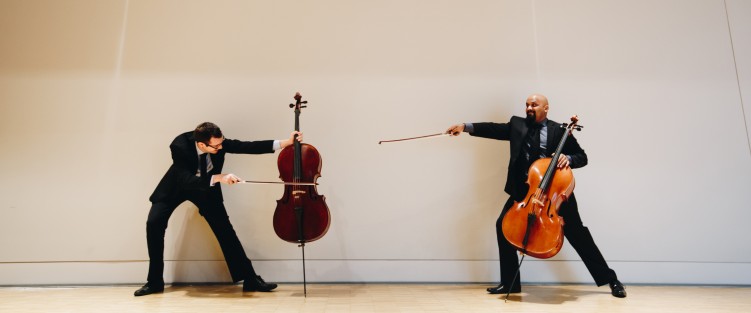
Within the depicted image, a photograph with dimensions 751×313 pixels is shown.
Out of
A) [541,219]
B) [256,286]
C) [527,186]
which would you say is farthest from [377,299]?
[527,186]

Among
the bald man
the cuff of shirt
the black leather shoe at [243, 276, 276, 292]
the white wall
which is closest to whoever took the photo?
the bald man

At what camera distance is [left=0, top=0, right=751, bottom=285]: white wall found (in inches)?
125

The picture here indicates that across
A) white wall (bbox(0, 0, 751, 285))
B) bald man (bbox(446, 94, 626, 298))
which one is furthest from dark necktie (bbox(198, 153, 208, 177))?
bald man (bbox(446, 94, 626, 298))

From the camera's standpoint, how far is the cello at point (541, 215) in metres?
2.23

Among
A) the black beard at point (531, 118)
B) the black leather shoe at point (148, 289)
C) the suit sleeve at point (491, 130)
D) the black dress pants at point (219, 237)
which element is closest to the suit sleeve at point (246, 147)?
the black dress pants at point (219, 237)

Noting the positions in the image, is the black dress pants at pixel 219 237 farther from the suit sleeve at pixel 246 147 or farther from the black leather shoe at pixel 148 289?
the suit sleeve at pixel 246 147

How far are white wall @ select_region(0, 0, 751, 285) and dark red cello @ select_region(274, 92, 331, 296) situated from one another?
731mm

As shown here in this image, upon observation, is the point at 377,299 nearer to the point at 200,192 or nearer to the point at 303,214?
the point at 303,214

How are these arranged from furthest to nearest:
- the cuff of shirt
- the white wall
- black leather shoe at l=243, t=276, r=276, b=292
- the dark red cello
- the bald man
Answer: the white wall < the cuff of shirt < black leather shoe at l=243, t=276, r=276, b=292 < the bald man < the dark red cello

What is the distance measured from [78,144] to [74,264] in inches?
33.1

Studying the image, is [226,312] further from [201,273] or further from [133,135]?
[133,135]

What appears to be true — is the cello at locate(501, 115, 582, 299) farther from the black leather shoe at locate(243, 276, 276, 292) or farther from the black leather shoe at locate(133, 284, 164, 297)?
the black leather shoe at locate(133, 284, 164, 297)

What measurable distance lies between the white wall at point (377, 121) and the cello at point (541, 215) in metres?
0.90

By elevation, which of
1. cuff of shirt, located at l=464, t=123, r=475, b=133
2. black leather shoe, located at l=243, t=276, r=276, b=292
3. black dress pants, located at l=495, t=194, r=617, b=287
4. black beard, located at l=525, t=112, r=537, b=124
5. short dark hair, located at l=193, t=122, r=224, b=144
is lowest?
black leather shoe, located at l=243, t=276, r=276, b=292
